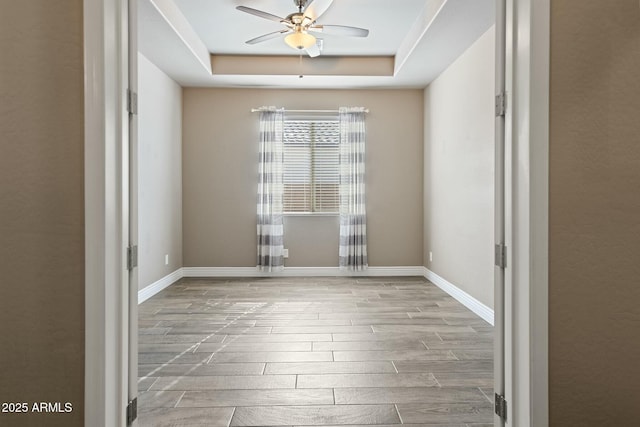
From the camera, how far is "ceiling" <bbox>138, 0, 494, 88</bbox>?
380cm

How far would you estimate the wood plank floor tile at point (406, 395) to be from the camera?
7.42 ft

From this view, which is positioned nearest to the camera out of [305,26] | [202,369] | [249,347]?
[202,369]

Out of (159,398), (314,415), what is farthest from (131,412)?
(314,415)

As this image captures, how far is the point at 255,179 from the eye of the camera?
19.6 ft

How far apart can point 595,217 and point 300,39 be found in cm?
307

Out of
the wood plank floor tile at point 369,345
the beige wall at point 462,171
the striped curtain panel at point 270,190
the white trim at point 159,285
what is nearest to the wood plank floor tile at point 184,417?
the wood plank floor tile at point 369,345

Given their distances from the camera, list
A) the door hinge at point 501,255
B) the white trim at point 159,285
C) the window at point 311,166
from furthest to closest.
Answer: the window at point 311,166
the white trim at point 159,285
the door hinge at point 501,255

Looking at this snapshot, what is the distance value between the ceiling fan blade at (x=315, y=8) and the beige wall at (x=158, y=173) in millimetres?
1938

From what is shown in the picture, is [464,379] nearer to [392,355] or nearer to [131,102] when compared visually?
[392,355]

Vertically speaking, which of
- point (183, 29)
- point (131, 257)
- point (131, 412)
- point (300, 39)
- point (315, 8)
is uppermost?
point (183, 29)

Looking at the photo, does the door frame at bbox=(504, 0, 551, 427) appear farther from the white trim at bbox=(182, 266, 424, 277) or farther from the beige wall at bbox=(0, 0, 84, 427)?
the white trim at bbox=(182, 266, 424, 277)

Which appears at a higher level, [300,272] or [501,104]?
[501,104]

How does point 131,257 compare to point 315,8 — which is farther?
Answer: point 315,8

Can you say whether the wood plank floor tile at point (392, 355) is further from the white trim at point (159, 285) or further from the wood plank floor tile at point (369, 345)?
the white trim at point (159, 285)
